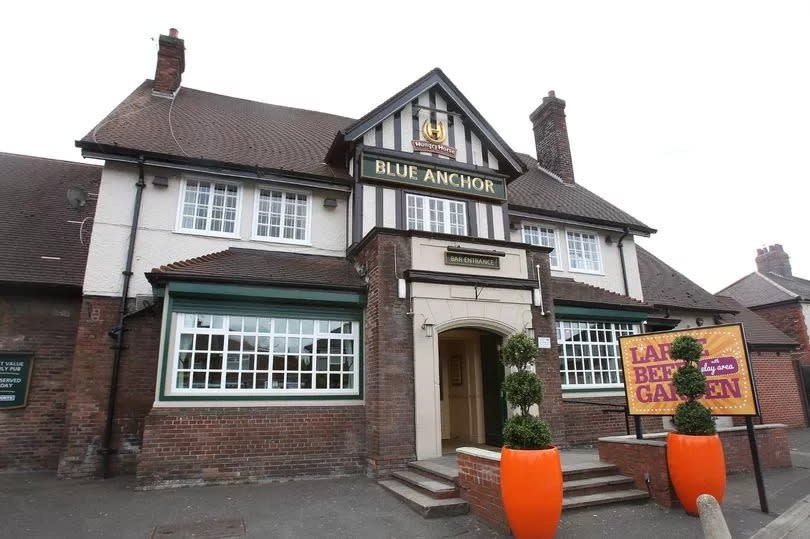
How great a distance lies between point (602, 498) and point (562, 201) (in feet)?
34.4

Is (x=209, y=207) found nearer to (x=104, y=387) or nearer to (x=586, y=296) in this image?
(x=104, y=387)

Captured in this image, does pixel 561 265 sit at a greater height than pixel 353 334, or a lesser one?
greater

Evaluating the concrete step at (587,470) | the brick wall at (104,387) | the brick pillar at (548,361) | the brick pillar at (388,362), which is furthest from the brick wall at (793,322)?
the brick wall at (104,387)

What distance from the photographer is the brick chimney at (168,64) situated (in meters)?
14.4

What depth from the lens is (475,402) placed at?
1138 cm

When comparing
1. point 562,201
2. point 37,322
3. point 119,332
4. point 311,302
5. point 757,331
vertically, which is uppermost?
point 562,201

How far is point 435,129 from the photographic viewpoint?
12891 millimetres

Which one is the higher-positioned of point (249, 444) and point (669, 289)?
point (669, 289)

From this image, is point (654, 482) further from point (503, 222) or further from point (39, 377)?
point (39, 377)

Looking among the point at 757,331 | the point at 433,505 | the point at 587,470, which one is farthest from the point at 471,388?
the point at 757,331

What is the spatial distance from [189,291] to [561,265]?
1040 centimetres

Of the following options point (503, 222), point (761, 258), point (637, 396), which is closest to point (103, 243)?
point (503, 222)

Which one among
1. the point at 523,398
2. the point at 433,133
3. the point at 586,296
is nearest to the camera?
the point at 523,398

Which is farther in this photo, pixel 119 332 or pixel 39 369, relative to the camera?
pixel 39 369
